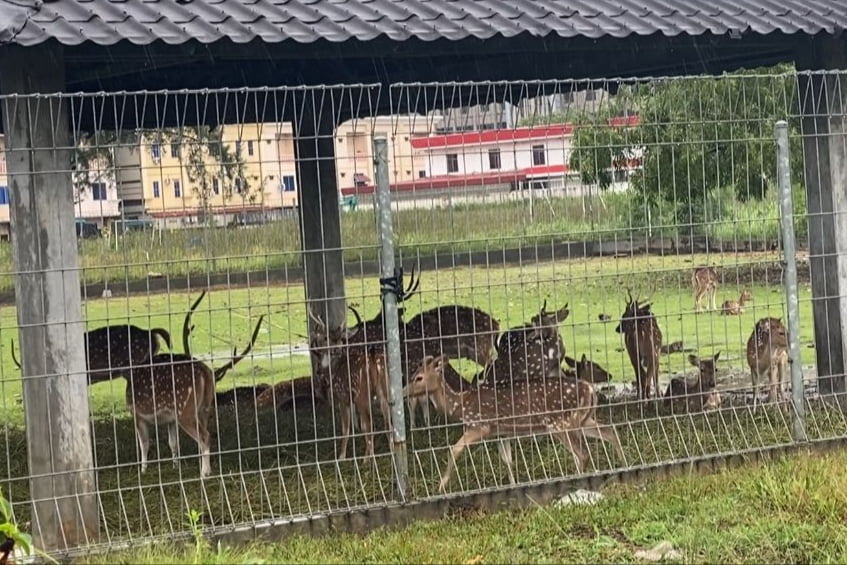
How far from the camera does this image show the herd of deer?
7082 millimetres

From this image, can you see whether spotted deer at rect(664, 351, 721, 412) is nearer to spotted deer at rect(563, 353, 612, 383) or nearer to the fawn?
spotted deer at rect(563, 353, 612, 383)

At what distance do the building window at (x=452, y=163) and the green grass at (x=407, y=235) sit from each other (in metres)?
0.23

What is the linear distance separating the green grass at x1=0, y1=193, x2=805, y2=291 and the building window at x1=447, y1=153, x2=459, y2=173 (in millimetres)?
225

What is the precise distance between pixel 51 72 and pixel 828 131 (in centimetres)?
493

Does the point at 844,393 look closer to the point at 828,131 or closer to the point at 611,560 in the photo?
the point at 828,131

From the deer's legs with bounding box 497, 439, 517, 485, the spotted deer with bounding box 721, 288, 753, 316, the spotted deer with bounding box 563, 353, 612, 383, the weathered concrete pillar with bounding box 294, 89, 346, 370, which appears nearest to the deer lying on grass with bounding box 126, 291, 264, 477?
the deer's legs with bounding box 497, 439, 517, 485

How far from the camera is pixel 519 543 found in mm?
5883

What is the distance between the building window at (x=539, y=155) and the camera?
25.7 feet

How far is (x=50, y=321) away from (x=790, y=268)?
4.00 metres

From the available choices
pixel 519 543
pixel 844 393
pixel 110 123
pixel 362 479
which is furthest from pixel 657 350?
pixel 110 123

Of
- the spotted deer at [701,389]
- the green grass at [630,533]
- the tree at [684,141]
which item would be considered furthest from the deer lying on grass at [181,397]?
the spotted deer at [701,389]

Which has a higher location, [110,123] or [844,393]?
[110,123]

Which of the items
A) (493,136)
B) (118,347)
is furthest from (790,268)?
(118,347)

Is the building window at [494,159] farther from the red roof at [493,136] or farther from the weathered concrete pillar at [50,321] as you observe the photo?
the weathered concrete pillar at [50,321]
